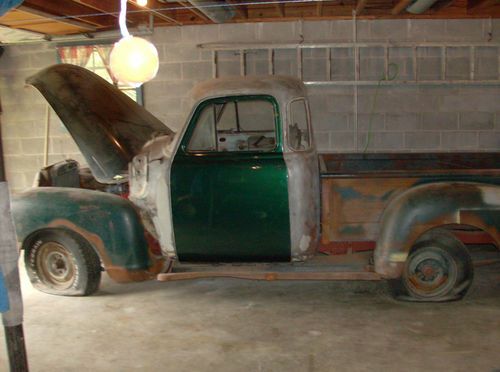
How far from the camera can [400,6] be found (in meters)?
6.29

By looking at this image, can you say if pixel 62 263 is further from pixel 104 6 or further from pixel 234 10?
pixel 234 10

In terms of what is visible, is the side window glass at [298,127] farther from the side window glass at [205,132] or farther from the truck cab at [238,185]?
the side window glass at [205,132]

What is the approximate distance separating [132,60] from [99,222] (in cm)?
137

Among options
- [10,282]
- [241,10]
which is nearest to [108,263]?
[10,282]

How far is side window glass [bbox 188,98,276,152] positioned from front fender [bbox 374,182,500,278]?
3.61 feet

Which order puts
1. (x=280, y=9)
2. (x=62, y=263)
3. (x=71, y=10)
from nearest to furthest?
(x=62, y=263) < (x=71, y=10) < (x=280, y=9)

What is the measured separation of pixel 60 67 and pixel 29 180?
368cm

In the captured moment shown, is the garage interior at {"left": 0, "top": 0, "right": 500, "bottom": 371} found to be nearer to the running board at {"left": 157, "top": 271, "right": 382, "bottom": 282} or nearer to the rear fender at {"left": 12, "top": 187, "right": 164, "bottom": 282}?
the running board at {"left": 157, "top": 271, "right": 382, "bottom": 282}

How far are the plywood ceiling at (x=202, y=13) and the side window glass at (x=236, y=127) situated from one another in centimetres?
225

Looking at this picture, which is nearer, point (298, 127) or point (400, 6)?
point (298, 127)

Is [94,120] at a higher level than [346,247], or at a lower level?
higher

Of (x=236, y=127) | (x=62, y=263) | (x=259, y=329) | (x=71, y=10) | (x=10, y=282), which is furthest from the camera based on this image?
(x=71, y=10)

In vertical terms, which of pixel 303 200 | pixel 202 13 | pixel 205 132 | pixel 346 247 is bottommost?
pixel 346 247

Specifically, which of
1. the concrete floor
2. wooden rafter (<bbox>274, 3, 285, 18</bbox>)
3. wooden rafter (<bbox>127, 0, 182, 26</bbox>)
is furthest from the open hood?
wooden rafter (<bbox>274, 3, 285, 18</bbox>)
